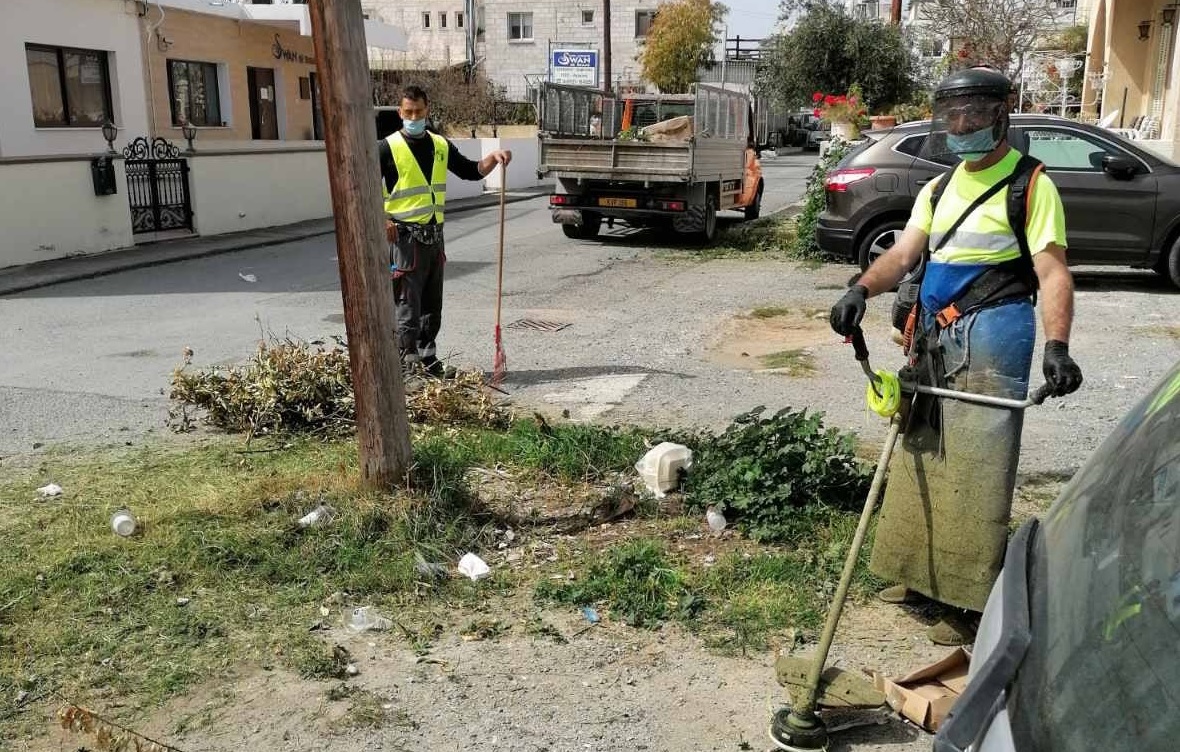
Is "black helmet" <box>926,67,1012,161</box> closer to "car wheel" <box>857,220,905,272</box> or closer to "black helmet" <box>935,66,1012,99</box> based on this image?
"black helmet" <box>935,66,1012,99</box>

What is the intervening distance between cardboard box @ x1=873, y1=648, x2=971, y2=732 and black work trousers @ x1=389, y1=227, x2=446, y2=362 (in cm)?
440

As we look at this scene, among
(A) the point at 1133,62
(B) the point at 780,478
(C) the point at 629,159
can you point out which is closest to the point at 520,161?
(C) the point at 629,159

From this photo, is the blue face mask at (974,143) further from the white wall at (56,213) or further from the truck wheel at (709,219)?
the white wall at (56,213)

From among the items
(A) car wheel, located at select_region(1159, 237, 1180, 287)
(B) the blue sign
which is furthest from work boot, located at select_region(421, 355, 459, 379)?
(B) the blue sign

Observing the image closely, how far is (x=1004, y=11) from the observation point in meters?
22.1

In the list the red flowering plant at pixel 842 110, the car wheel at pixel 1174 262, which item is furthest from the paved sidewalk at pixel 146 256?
the car wheel at pixel 1174 262

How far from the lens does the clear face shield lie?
3449mm

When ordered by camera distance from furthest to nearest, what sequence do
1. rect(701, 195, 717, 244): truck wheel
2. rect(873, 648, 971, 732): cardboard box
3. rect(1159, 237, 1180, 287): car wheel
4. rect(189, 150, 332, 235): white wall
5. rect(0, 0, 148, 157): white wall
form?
rect(189, 150, 332, 235): white wall
rect(0, 0, 148, 157): white wall
rect(701, 195, 717, 244): truck wheel
rect(1159, 237, 1180, 287): car wheel
rect(873, 648, 971, 732): cardboard box

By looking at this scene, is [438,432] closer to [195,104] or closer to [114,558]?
[114,558]

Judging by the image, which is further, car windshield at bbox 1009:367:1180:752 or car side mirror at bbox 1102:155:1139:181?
car side mirror at bbox 1102:155:1139:181

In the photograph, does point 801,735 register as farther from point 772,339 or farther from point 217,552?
point 772,339

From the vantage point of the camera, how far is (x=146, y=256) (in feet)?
47.0

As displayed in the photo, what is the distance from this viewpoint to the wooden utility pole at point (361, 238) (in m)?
4.38

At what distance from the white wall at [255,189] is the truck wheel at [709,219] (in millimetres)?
7487
